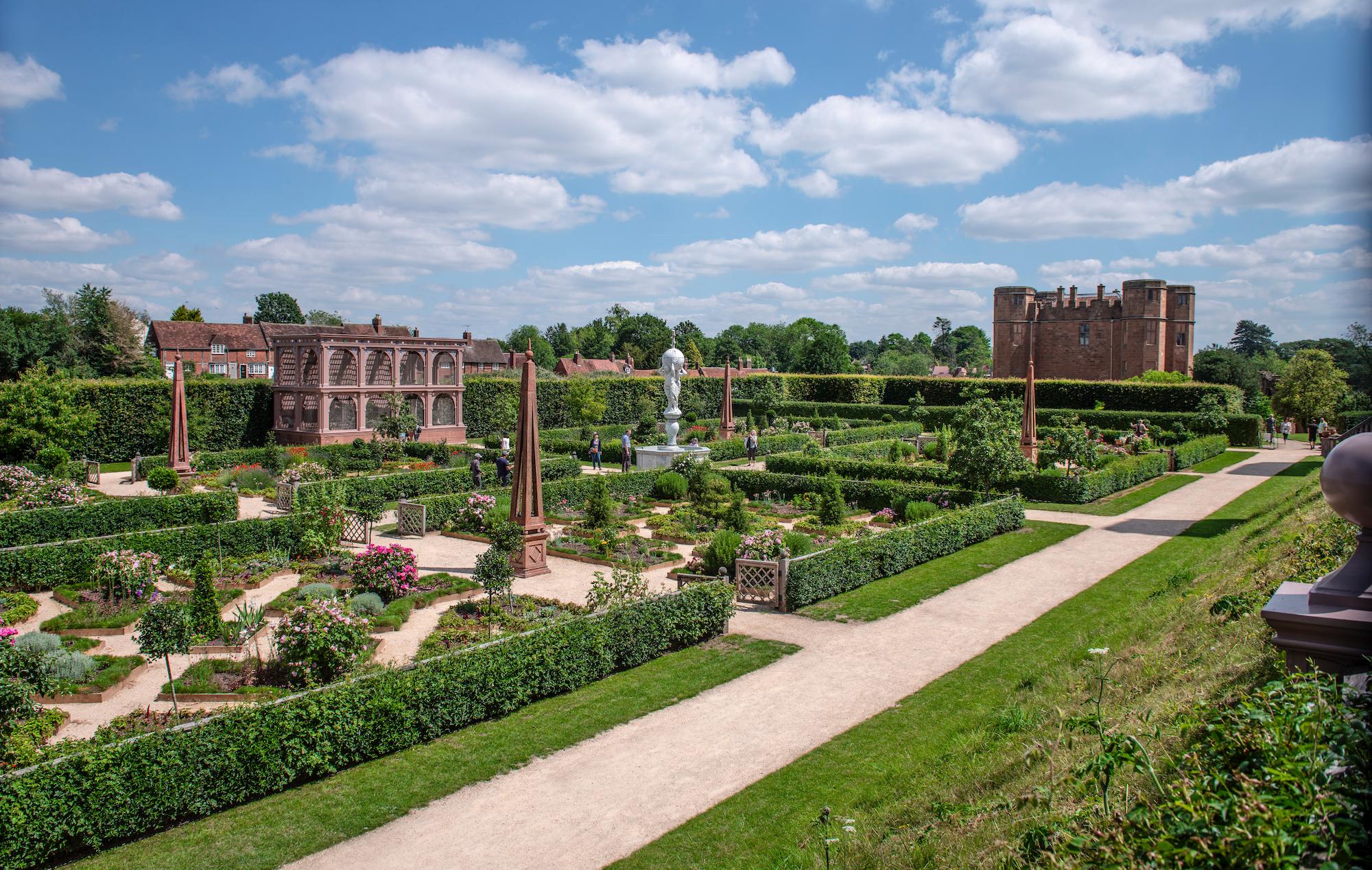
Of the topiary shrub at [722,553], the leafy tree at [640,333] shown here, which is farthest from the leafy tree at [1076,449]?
the leafy tree at [640,333]

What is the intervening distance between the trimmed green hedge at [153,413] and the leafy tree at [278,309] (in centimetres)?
8487

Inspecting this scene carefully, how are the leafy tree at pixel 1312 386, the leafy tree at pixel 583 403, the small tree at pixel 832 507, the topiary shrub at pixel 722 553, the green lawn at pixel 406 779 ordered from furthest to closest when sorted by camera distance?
the leafy tree at pixel 583 403, the leafy tree at pixel 1312 386, the small tree at pixel 832 507, the topiary shrub at pixel 722 553, the green lawn at pixel 406 779

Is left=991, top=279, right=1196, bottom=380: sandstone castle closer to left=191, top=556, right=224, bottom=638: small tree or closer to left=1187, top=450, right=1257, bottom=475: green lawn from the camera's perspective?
left=1187, top=450, right=1257, bottom=475: green lawn

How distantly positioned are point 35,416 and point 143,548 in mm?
15223

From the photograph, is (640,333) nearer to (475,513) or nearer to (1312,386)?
(1312,386)

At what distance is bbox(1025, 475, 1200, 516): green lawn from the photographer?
79.2ft

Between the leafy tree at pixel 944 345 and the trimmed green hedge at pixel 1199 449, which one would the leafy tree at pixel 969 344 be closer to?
the leafy tree at pixel 944 345

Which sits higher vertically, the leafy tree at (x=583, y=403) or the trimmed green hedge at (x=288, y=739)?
the leafy tree at (x=583, y=403)

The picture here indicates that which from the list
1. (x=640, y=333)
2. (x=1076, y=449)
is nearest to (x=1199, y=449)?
(x=1076, y=449)

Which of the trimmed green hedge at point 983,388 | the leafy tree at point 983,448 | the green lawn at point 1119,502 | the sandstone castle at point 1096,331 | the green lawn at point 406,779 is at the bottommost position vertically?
the green lawn at point 406,779

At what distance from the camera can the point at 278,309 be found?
11706 centimetres

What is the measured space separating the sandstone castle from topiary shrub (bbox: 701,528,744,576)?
5126cm

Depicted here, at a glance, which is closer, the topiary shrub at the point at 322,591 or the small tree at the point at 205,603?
the small tree at the point at 205,603

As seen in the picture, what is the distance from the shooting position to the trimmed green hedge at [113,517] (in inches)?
707
